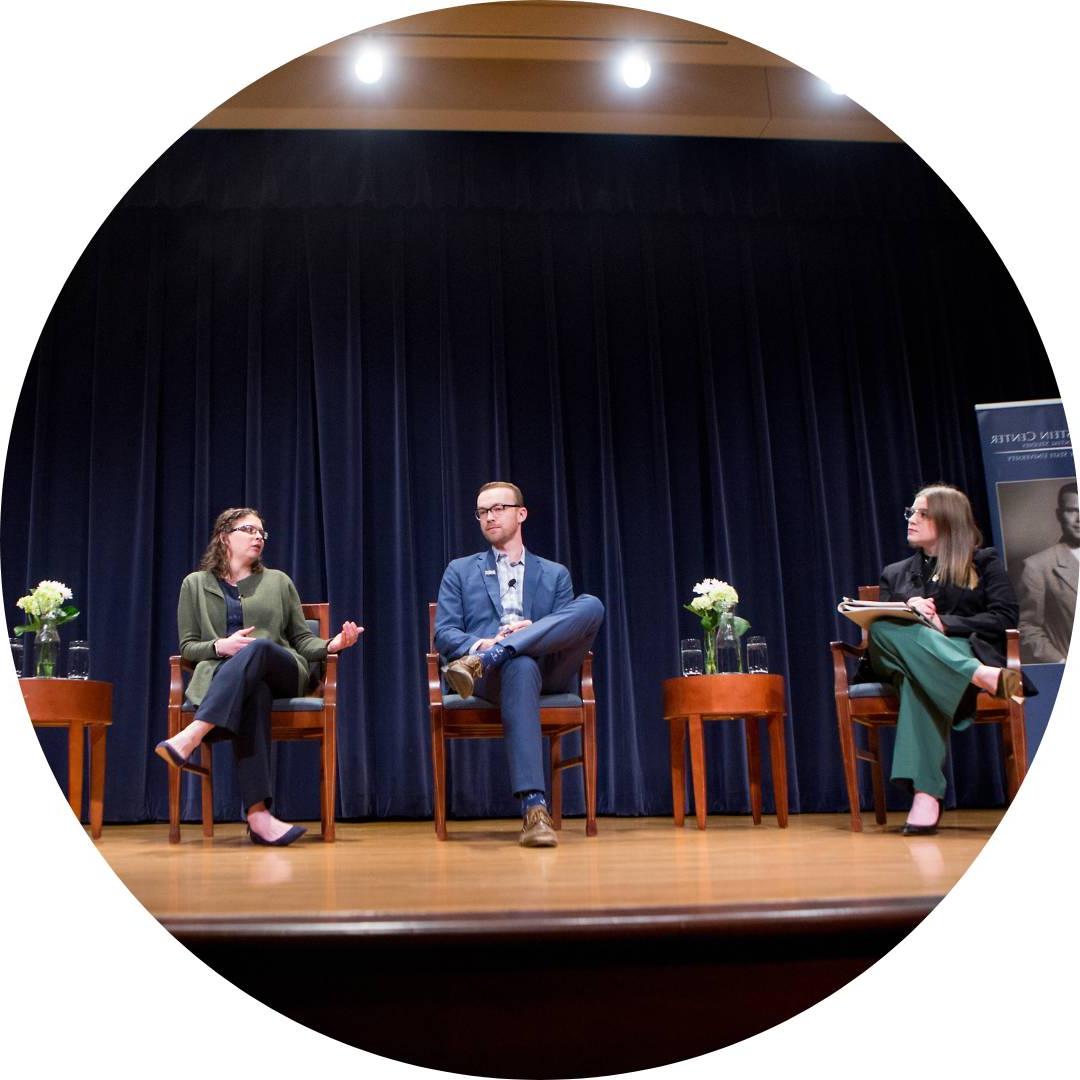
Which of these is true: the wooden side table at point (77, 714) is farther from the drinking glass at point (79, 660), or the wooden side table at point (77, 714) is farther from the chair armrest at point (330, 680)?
the chair armrest at point (330, 680)

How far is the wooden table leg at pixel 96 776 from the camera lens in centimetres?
375

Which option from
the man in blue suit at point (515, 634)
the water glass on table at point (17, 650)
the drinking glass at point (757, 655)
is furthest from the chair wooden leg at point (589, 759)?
the water glass on table at point (17, 650)

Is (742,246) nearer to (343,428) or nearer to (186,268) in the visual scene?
(343,428)

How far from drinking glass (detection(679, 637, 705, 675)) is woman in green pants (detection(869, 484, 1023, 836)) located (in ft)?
2.46

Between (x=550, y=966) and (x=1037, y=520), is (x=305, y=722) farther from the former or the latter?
(x=1037, y=520)

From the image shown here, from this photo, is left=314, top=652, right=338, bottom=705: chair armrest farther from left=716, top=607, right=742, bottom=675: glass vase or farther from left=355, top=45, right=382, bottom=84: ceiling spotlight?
left=355, top=45, right=382, bottom=84: ceiling spotlight

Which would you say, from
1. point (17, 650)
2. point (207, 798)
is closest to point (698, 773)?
point (207, 798)

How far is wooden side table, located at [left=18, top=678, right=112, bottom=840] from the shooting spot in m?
3.68

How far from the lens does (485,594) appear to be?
3.70 meters

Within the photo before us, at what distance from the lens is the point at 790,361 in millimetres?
5262

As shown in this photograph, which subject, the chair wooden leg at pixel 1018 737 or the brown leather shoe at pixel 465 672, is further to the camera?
the chair wooden leg at pixel 1018 737

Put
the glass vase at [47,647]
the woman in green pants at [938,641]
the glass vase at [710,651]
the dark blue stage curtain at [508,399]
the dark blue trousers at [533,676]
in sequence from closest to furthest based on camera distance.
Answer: the dark blue trousers at [533,676], the woman in green pants at [938,641], the glass vase at [47,647], the glass vase at [710,651], the dark blue stage curtain at [508,399]

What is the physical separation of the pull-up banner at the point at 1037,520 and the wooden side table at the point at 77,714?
3.55 meters

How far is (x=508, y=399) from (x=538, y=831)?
8.08ft
